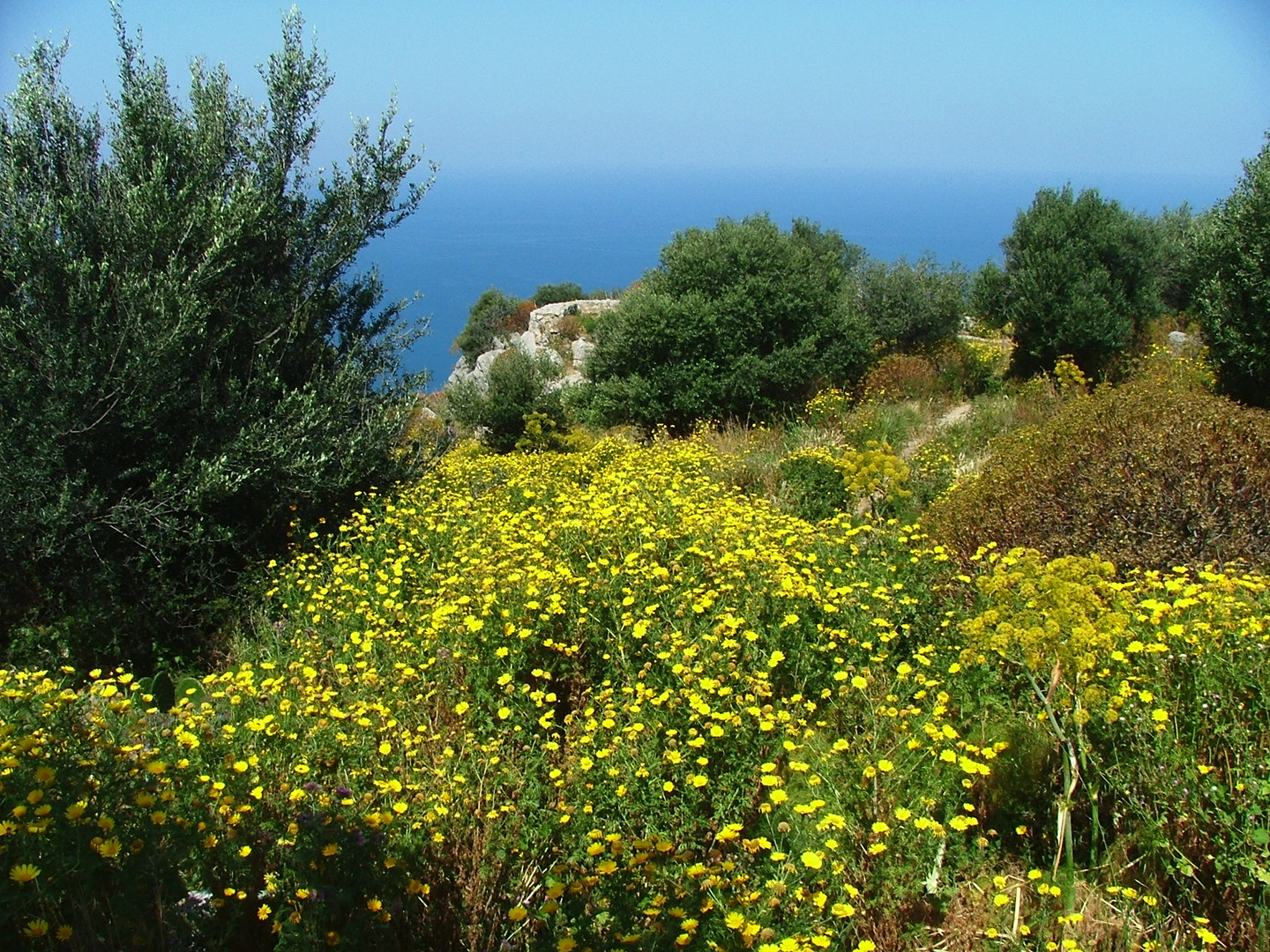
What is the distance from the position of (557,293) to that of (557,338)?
1091cm

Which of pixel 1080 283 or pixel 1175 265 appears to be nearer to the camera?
pixel 1080 283

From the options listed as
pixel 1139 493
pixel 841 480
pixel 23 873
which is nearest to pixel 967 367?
pixel 841 480

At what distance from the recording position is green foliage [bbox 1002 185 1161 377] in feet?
49.7

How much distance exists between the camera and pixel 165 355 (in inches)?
252

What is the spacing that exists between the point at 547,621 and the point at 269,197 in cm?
494

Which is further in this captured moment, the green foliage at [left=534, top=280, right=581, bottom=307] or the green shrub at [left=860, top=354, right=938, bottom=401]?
the green foliage at [left=534, top=280, right=581, bottom=307]

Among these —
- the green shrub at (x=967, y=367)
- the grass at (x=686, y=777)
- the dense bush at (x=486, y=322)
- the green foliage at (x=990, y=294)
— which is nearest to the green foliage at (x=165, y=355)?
the grass at (x=686, y=777)

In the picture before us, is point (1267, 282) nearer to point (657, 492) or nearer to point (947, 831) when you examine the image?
point (657, 492)

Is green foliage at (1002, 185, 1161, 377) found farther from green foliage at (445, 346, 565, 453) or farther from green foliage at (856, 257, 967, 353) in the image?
green foliage at (445, 346, 565, 453)

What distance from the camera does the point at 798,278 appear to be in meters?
14.8

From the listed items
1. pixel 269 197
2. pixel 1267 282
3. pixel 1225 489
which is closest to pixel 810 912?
pixel 1225 489

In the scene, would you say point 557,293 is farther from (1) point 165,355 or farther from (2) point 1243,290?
(1) point 165,355

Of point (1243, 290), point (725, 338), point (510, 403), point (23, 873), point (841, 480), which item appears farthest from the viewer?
point (510, 403)

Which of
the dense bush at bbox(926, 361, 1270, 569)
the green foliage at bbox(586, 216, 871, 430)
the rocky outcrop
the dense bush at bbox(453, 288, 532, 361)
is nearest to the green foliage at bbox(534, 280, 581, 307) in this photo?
the dense bush at bbox(453, 288, 532, 361)
